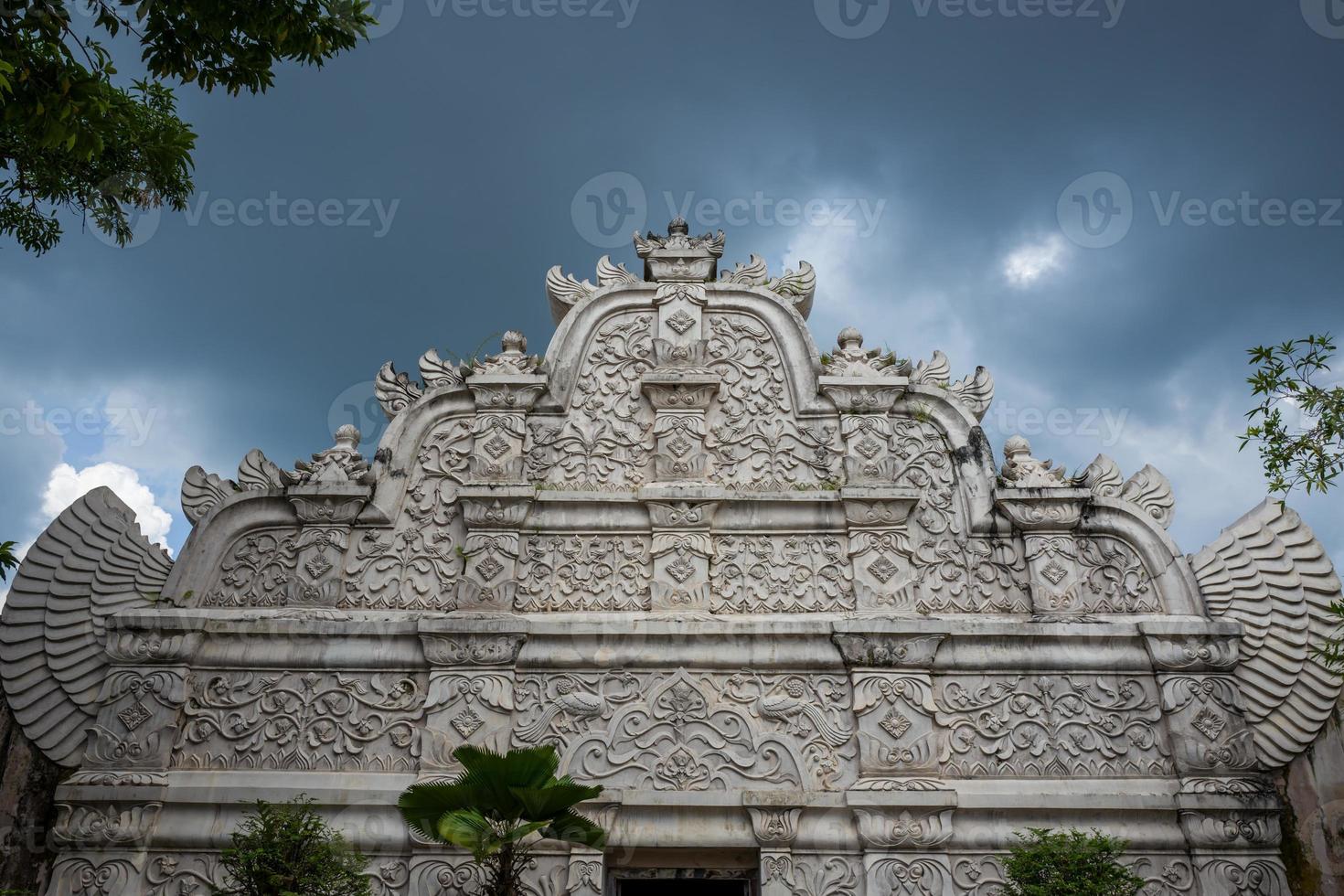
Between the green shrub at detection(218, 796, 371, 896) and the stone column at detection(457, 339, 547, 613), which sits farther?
the stone column at detection(457, 339, 547, 613)

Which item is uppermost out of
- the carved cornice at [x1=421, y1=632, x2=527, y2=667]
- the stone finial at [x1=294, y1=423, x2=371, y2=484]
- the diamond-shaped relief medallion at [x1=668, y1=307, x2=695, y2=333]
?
the diamond-shaped relief medallion at [x1=668, y1=307, x2=695, y2=333]

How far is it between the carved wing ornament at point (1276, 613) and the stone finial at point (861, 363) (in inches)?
119

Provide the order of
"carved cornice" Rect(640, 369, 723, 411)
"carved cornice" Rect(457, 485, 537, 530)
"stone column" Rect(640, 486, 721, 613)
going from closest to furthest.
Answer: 1. "stone column" Rect(640, 486, 721, 613)
2. "carved cornice" Rect(457, 485, 537, 530)
3. "carved cornice" Rect(640, 369, 723, 411)

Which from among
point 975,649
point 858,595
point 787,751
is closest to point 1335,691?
point 975,649

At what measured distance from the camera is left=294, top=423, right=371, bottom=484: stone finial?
26.2ft

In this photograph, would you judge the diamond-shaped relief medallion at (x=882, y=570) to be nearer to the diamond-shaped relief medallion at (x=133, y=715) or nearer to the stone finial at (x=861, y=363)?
the stone finial at (x=861, y=363)

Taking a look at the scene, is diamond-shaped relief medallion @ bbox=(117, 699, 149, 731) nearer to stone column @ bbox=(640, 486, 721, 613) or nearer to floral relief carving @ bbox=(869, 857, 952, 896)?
stone column @ bbox=(640, 486, 721, 613)

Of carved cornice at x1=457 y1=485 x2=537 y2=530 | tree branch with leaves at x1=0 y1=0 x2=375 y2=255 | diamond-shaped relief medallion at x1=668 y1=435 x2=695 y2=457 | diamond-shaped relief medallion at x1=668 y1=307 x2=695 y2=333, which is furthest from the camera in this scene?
diamond-shaped relief medallion at x1=668 y1=307 x2=695 y2=333

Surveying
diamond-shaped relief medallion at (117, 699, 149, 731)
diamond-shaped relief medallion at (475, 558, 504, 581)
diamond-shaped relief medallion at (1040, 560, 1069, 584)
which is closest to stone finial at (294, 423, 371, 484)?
diamond-shaped relief medallion at (475, 558, 504, 581)

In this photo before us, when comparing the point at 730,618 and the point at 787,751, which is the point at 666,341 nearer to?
the point at 730,618

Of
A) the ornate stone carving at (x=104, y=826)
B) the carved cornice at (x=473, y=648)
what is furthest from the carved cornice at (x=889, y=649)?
the ornate stone carving at (x=104, y=826)

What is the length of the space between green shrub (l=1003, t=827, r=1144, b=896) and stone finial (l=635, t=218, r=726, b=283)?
18.8 feet

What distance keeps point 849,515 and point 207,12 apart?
6.06 meters

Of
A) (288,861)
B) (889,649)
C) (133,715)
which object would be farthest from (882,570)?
(133,715)
